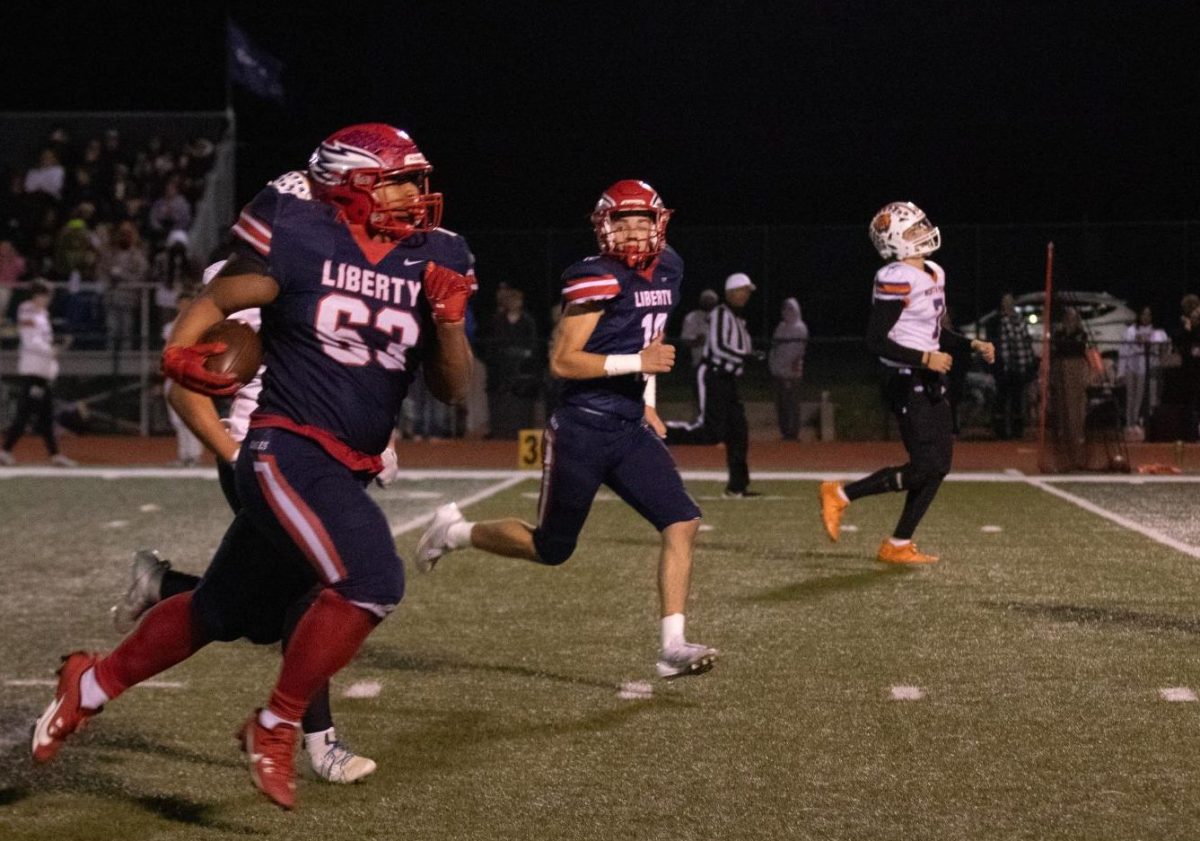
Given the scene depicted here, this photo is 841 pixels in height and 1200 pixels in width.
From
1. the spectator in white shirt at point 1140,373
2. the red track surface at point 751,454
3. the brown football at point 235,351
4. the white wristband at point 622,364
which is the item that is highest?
the brown football at point 235,351

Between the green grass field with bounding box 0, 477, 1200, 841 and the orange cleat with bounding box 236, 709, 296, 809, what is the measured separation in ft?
0.87

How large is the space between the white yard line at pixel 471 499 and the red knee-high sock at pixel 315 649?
17.8ft

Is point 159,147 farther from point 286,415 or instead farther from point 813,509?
point 286,415

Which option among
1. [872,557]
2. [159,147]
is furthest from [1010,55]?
[872,557]

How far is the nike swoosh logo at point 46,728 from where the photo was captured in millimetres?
4824

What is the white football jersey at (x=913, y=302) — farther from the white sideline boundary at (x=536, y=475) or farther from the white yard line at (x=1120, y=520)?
the white sideline boundary at (x=536, y=475)

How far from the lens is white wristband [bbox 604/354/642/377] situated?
6449mm

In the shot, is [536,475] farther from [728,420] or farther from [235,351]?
[235,351]

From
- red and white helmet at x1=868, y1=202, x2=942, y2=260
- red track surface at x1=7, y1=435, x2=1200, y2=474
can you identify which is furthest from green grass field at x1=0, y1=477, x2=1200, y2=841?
red track surface at x1=7, y1=435, x2=1200, y2=474

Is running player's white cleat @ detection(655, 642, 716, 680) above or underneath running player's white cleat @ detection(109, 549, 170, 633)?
underneath

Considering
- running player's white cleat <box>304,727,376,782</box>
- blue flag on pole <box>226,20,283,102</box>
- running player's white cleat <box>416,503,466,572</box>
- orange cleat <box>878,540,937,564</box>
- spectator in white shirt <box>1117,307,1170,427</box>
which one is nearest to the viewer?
running player's white cleat <box>304,727,376,782</box>

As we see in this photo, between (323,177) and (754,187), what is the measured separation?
105 feet

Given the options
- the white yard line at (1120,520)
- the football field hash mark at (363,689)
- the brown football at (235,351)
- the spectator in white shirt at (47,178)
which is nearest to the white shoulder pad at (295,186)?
the brown football at (235,351)

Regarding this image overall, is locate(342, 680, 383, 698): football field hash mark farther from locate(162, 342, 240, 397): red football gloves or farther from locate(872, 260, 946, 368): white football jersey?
locate(872, 260, 946, 368): white football jersey
